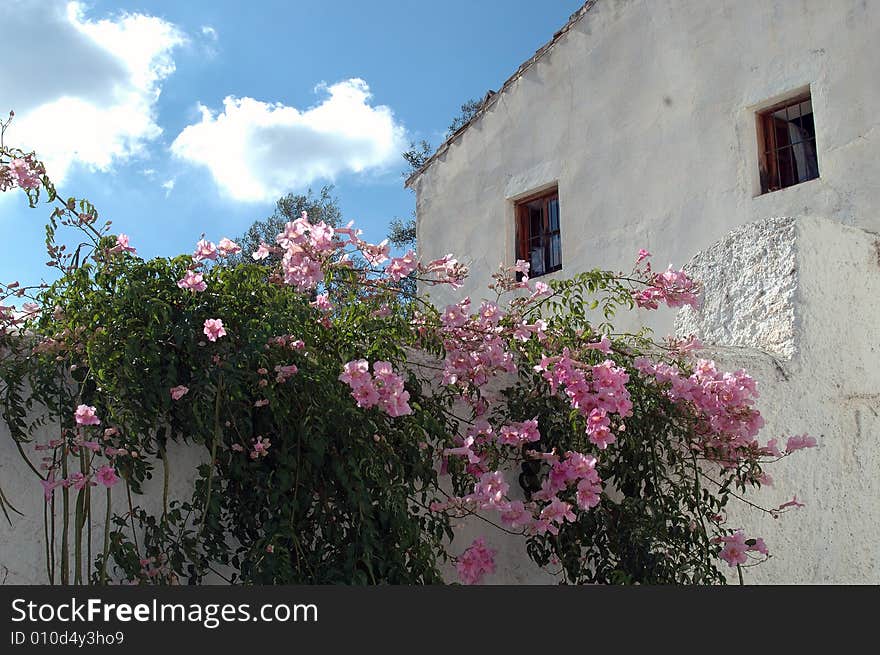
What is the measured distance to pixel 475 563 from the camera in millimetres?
3336

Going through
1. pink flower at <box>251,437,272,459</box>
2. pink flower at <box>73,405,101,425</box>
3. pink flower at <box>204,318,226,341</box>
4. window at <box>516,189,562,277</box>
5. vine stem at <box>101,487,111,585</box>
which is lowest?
vine stem at <box>101,487,111,585</box>

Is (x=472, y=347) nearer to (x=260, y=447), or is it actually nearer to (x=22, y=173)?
(x=260, y=447)

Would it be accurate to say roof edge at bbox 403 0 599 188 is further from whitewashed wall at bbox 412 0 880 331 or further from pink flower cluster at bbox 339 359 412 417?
pink flower cluster at bbox 339 359 412 417

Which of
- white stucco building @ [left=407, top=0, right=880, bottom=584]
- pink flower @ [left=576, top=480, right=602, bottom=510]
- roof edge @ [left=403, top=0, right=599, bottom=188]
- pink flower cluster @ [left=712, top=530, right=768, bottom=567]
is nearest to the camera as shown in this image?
pink flower @ [left=576, top=480, right=602, bottom=510]

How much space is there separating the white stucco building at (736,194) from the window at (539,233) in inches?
0.9

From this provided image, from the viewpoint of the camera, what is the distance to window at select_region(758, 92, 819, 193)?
7.27m

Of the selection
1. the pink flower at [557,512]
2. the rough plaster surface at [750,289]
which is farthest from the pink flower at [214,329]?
the rough plaster surface at [750,289]

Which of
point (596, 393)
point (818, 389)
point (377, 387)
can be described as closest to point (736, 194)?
point (818, 389)

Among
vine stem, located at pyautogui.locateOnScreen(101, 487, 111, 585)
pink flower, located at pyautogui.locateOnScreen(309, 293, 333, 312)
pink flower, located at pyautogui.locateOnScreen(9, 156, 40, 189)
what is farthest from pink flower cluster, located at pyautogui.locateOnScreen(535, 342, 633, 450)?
pink flower, located at pyautogui.locateOnScreen(9, 156, 40, 189)

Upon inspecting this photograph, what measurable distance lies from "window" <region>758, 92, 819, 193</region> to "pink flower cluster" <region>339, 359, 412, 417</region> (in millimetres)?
5321

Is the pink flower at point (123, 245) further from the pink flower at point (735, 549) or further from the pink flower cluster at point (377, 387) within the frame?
the pink flower at point (735, 549)

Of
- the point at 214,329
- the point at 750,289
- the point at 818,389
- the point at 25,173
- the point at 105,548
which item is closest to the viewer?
the point at 214,329

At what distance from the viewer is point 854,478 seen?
4734mm

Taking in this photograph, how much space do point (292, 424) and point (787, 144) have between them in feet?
18.9
